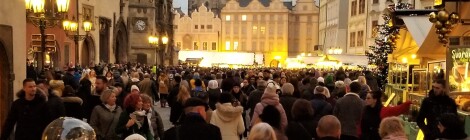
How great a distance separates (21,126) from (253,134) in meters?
3.92

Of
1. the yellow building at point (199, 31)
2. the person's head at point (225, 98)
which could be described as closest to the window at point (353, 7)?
the person's head at point (225, 98)

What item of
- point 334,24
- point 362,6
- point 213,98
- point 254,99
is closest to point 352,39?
point 362,6

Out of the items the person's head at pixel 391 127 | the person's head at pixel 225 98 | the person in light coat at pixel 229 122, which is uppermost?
the person's head at pixel 225 98

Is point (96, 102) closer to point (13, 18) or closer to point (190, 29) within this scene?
point (13, 18)

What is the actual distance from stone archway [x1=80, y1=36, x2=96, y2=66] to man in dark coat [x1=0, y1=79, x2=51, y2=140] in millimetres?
28068

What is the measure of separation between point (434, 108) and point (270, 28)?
304 ft

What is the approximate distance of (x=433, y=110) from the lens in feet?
30.5

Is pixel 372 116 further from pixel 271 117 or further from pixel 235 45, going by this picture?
pixel 235 45

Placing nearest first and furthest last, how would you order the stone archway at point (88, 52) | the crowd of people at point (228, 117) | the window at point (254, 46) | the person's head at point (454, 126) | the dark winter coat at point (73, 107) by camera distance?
the person's head at point (454, 126) → the crowd of people at point (228, 117) → the dark winter coat at point (73, 107) → the stone archway at point (88, 52) → the window at point (254, 46)

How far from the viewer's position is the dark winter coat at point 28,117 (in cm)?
858

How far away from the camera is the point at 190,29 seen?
4117 inches

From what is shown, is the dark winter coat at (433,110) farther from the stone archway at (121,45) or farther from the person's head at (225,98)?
the stone archway at (121,45)

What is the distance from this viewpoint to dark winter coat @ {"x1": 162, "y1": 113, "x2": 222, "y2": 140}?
696 centimetres

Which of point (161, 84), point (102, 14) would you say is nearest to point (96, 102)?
point (161, 84)
